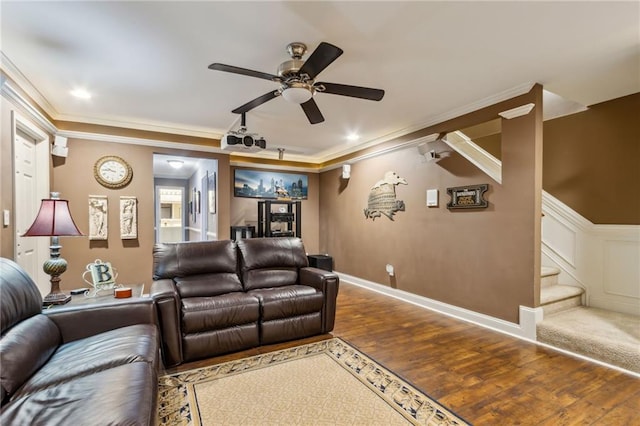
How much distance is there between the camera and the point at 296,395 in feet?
6.79

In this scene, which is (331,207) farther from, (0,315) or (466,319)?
(0,315)

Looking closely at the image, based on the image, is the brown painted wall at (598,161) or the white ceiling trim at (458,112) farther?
the brown painted wall at (598,161)

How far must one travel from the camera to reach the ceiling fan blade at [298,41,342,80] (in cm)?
191

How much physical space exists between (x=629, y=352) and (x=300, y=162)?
5.70 meters

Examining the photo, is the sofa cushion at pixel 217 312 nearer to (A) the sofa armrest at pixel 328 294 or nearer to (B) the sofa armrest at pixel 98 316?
(B) the sofa armrest at pixel 98 316

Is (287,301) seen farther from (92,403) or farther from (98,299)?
(92,403)

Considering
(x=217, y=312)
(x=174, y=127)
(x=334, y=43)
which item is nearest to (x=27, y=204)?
(x=174, y=127)

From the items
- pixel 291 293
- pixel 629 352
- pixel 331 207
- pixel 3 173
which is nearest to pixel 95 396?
pixel 291 293

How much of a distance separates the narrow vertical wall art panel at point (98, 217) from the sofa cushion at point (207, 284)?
6.93ft

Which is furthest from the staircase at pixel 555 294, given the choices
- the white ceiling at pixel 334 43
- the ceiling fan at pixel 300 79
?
the ceiling fan at pixel 300 79

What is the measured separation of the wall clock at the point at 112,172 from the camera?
14.1 feet

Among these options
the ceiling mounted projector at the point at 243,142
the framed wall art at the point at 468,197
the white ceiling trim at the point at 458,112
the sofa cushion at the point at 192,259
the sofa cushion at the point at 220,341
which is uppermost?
the white ceiling trim at the point at 458,112

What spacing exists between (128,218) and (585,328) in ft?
18.3

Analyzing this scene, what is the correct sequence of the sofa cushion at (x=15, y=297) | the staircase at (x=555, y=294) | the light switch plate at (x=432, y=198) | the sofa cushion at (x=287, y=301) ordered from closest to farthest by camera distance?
the sofa cushion at (x=15, y=297) → the sofa cushion at (x=287, y=301) → the staircase at (x=555, y=294) → the light switch plate at (x=432, y=198)
